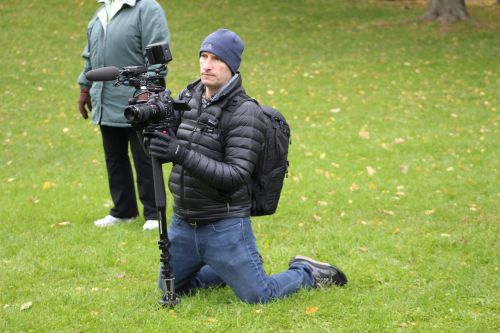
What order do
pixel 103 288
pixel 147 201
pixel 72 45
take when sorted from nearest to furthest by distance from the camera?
pixel 103 288
pixel 147 201
pixel 72 45

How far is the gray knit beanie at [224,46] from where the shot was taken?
466cm

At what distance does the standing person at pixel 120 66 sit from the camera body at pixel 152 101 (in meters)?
1.94

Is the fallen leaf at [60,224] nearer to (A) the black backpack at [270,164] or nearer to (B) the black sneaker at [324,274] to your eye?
(B) the black sneaker at [324,274]

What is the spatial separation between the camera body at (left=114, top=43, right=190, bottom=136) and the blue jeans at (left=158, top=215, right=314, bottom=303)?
2.20 feet

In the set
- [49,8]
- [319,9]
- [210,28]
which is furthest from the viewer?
[319,9]

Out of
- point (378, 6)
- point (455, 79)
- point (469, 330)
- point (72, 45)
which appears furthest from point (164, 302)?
point (378, 6)

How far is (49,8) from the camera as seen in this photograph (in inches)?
770

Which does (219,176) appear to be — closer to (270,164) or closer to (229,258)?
(270,164)

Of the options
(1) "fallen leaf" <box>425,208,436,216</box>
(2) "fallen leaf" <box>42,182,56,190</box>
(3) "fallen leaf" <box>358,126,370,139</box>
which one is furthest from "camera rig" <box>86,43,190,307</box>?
(3) "fallen leaf" <box>358,126,370,139</box>

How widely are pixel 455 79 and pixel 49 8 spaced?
10.4 meters

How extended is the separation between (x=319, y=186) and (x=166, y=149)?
4.10 metres

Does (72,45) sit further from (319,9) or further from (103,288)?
(103,288)

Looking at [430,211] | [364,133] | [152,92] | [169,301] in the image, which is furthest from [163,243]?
[364,133]

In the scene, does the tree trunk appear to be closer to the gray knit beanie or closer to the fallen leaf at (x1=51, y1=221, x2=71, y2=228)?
the fallen leaf at (x1=51, y1=221, x2=71, y2=228)
